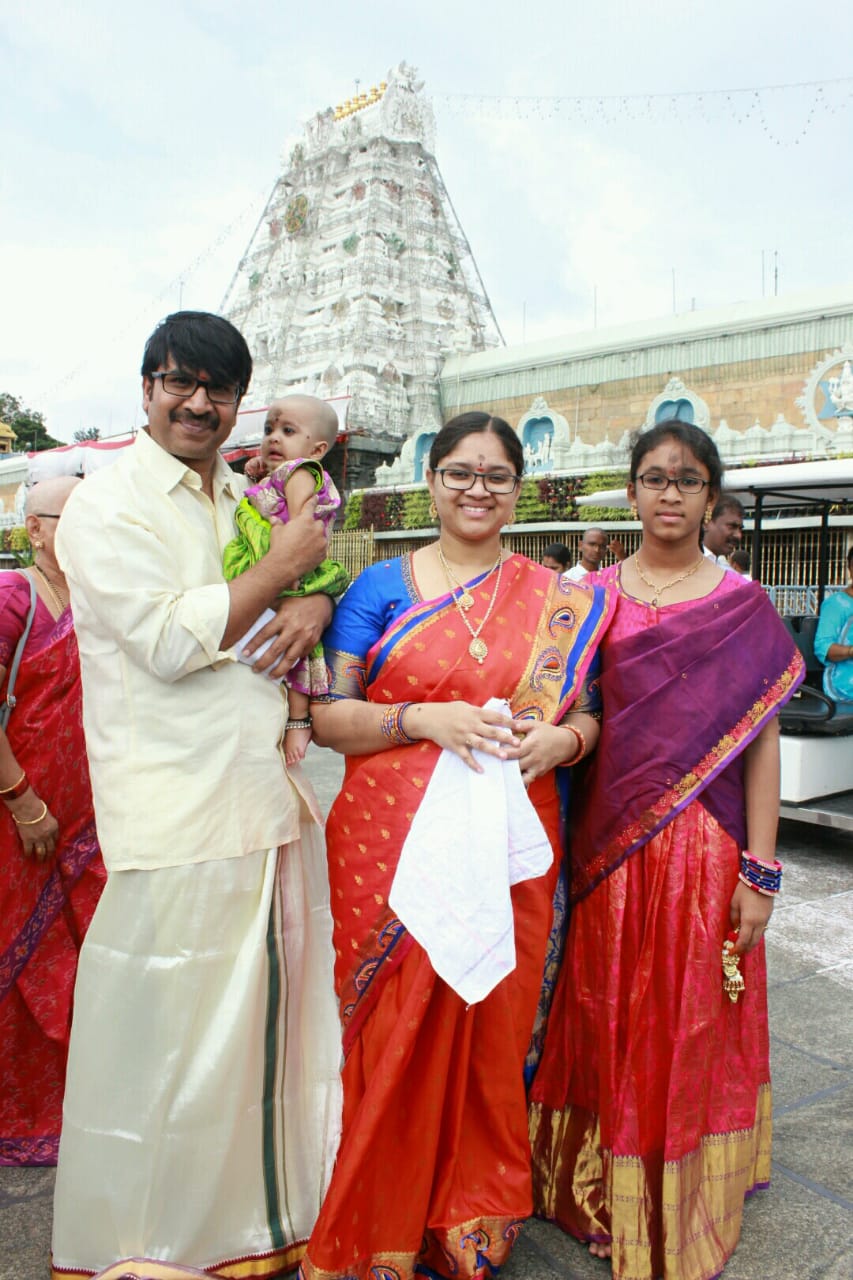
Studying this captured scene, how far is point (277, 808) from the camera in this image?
190 cm

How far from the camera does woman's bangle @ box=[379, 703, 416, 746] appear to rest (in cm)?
188

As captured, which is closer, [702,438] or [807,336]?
[702,438]

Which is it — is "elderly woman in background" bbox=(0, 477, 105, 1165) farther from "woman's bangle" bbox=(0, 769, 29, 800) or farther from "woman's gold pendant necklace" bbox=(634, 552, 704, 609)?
"woman's gold pendant necklace" bbox=(634, 552, 704, 609)

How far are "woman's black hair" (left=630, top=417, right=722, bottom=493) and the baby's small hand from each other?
2.88ft

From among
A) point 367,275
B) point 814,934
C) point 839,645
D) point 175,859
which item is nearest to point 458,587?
point 175,859

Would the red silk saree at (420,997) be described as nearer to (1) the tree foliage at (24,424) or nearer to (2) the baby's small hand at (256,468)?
(2) the baby's small hand at (256,468)

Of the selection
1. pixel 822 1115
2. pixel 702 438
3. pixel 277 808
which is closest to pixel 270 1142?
pixel 277 808

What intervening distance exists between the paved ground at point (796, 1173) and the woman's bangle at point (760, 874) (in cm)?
76

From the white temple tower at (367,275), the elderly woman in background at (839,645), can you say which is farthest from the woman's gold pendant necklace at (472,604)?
the white temple tower at (367,275)

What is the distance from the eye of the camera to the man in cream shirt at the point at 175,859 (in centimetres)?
173

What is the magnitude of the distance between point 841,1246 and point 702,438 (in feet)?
5.81

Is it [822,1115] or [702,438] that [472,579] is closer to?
[702,438]

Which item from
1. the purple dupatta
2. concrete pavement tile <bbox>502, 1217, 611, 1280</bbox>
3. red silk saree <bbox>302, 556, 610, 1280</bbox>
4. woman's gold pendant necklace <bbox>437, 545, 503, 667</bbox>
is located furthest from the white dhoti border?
the purple dupatta

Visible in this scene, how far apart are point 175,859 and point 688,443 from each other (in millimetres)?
→ 1405
